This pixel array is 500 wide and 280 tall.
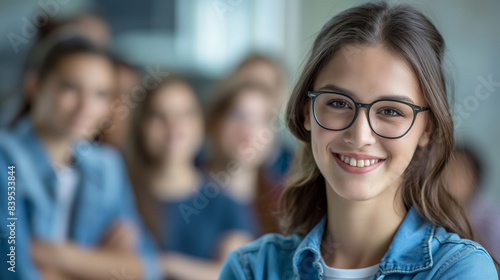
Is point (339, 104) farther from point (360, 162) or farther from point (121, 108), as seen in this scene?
point (121, 108)

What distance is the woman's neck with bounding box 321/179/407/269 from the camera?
0.73 metres

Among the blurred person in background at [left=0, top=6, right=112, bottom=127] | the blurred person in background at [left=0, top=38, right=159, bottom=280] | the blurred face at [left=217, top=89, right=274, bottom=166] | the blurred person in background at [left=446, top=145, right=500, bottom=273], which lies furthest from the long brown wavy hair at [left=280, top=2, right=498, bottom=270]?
the blurred face at [left=217, top=89, right=274, bottom=166]

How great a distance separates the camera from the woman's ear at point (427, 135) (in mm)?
714

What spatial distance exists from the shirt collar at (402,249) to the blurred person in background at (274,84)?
158 centimetres

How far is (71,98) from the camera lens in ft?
6.33

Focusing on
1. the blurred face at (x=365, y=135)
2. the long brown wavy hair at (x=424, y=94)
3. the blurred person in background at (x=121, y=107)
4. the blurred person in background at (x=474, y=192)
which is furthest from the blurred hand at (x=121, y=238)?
the blurred face at (x=365, y=135)

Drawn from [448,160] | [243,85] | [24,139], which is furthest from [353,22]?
[243,85]

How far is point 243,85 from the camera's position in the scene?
2344 millimetres

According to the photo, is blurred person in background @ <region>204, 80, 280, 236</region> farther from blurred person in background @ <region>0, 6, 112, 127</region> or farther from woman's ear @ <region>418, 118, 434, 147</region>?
woman's ear @ <region>418, 118, 434, 147</region>

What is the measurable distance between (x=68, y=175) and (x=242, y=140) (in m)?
0.71

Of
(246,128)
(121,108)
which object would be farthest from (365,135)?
(246,128)

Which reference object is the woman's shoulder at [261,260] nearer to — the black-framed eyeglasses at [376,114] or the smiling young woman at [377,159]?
the smiling young woman at [377,159]

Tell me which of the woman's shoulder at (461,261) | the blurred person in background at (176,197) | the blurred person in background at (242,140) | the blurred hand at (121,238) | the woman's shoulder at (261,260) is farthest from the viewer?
the blurred person in background at (242,140)

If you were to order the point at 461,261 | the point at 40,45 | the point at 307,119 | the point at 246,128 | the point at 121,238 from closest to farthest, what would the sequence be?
1. the point at 461,261
2. the point at 307,119
3. the point at 40,45
4. the point at 121,238
5. the point at 246,128
